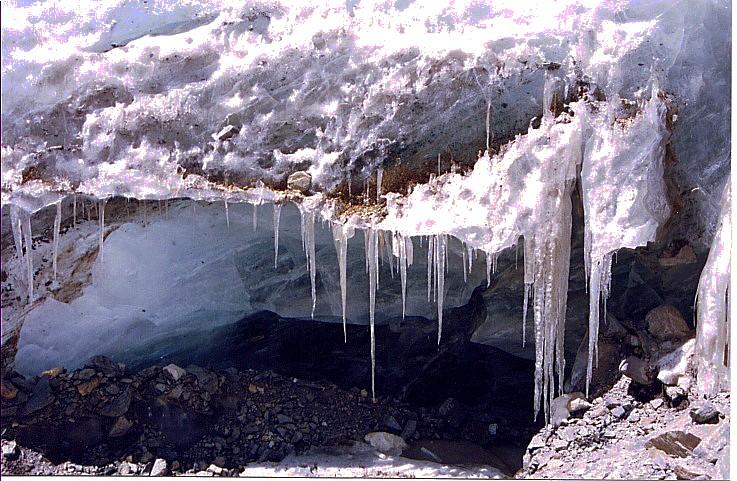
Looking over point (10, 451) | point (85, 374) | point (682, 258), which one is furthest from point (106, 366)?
point (682, 258)

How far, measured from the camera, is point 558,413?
4082 mm

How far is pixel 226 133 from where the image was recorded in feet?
12.0

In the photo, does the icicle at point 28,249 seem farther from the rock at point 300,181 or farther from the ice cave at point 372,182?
the rock at point 300,181

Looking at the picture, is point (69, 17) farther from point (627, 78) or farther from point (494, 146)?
point (627, 78)

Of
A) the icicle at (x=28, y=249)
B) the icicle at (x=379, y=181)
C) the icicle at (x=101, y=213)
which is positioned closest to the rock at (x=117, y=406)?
the icicle at (x=28, y=249)

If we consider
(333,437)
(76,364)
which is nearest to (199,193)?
(76,364)

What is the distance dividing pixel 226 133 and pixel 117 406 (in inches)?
67.9

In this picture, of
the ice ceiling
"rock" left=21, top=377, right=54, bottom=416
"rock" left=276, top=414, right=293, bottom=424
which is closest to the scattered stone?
"rock" left=276, top=414, right=293, bottom=424

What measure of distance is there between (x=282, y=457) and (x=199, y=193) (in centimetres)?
161

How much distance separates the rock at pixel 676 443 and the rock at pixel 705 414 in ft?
0.32

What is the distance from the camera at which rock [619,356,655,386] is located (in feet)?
13.2

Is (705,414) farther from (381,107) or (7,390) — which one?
(7,390)

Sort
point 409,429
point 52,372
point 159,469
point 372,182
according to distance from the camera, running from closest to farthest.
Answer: point 372,182
point 159,469
point 52,372
point 409,429

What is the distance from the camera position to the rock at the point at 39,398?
396cm
